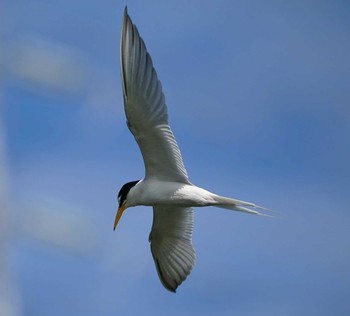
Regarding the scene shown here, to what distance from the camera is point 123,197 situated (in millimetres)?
12250

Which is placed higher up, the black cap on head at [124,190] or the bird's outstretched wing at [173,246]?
the black cap on head at [124,190]

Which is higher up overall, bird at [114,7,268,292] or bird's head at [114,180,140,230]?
bird at [114,7,268,292]

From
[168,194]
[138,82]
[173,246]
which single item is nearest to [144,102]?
[138,82]

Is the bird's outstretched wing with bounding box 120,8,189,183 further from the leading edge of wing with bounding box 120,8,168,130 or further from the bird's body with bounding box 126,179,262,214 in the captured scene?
the bird's body with bounding box 126,179,262,214

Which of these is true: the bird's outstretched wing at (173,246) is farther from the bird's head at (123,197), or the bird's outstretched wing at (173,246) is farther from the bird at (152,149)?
the bird's head at (123,197)

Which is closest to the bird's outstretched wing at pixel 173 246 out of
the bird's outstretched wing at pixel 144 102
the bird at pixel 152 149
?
the bird at pixel 152 149

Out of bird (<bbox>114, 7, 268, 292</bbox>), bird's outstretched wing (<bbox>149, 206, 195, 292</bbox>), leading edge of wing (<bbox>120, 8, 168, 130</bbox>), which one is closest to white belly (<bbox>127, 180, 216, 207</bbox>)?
bird (<bbox>114, 7, 268, 292</bbox>)

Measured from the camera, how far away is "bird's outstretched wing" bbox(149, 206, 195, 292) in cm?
1327

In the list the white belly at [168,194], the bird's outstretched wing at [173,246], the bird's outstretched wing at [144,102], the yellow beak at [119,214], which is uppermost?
the bird's outstretched wing at [144,102]

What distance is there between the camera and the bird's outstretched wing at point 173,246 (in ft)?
43.5

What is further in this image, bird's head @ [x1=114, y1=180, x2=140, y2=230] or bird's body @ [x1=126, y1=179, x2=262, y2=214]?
bird's head @ [x1=114, y1=180, x2=140, y2=230]

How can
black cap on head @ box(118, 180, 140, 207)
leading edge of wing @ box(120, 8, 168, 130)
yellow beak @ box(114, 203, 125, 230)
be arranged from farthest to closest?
yellow beak @ box(114, 203, 125, 230), black cap on head @ box(118, 180, 140, 207), leading edge of wing @ box(120, 8, 168, 130)

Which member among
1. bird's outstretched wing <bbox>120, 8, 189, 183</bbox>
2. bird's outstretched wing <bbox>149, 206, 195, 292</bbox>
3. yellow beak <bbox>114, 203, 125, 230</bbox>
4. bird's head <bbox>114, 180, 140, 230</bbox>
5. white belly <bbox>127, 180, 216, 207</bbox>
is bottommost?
bird's outstretched wing <bbox>149, 206, 195, 292</bbox>

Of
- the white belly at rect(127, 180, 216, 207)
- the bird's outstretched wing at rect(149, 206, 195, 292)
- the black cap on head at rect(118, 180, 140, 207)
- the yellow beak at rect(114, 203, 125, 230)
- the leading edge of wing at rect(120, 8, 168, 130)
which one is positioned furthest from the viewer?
the bird's outstretched wing at rect(149, 206, 195, 292)
